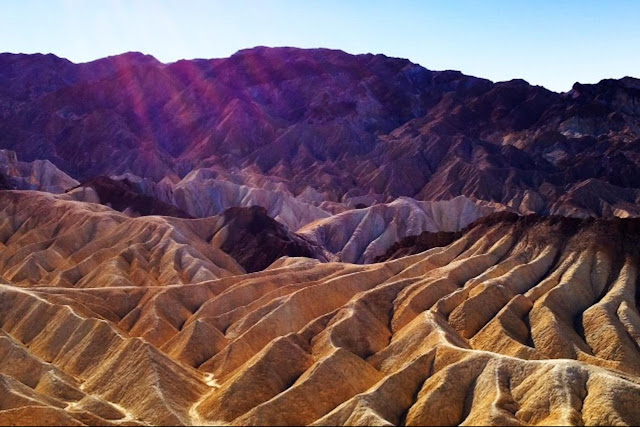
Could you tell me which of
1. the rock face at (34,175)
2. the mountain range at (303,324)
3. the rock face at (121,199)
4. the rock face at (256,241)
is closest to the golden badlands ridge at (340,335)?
the mountain range at (303,324)

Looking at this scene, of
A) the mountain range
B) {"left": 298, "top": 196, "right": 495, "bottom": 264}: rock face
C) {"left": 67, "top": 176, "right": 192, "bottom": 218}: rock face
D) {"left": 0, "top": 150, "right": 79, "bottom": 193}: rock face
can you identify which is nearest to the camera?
the mountain range

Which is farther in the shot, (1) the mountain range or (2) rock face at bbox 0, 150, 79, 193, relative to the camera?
(2) rock face at bbox 0, 150, 79, 193

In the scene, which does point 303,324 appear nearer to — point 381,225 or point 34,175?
point 381,225

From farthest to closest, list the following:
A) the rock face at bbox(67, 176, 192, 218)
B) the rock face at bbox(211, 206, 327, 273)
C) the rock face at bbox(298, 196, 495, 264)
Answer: the rock face at bbox(298, 196, 495, 264) → the rock face at bbox(67, 176, 192, 218) → the rock face at bbox(211, 206, 327, 273)

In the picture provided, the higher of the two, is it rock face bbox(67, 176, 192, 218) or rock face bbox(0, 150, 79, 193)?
rock face bbox(0, 150, 79, 193)

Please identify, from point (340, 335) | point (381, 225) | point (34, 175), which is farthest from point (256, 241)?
point (34, 175)

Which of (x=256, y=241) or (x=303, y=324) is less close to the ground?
(x=256, y=241)

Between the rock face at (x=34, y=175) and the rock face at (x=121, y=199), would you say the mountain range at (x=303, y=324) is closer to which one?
the rock face at (x=121, y=199)

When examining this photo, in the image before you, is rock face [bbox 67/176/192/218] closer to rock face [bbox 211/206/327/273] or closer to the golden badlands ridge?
rock face [bbox 211/206/327/273]

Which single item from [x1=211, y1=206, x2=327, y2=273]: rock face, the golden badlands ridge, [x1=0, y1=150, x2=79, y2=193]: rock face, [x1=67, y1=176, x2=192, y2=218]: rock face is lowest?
the golden badlands ridge

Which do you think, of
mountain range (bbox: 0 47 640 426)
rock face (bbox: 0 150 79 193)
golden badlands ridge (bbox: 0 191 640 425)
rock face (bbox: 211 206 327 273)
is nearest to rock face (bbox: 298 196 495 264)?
rock face (bbox: 211 206 327 273)
